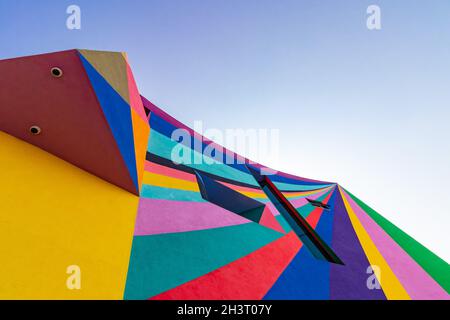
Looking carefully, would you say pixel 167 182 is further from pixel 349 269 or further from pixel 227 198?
pixel 349 269

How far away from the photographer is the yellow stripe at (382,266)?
4.52 meters

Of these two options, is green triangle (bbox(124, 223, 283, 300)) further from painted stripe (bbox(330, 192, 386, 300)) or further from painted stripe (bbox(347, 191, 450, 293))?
painted stripe (bbox(347, 191, 450, 293))

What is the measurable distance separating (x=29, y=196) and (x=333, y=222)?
7.12 metres

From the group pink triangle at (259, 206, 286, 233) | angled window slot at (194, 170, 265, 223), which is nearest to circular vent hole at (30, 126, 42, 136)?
angled window slot at (194, 170, 265, 223)

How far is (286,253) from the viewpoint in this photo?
438 cm

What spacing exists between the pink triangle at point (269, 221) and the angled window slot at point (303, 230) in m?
0.97

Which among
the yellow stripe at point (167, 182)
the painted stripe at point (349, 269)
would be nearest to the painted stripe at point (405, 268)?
the painted stripe at point (349, 269)

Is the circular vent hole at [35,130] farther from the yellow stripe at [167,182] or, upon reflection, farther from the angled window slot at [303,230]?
the angled window slot at [303,230]

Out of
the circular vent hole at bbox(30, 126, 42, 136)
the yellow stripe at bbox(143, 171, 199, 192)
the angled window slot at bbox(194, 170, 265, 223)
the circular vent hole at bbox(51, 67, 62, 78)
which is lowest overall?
the angled window slot at bbox(194, 170, 265, 223)

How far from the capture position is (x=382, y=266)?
5465 mm

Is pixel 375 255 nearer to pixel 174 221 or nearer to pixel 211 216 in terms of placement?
pixel 211 216

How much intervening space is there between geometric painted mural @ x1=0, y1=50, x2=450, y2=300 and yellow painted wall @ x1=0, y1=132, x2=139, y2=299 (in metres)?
0.01

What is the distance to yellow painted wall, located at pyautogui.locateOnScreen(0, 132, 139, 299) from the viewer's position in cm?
226
